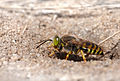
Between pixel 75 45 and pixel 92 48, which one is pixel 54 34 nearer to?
pixel 75 45

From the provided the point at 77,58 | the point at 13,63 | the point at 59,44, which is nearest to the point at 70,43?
the point at 59,44

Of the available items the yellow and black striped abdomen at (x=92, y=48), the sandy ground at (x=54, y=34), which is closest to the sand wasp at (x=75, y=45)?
the yellow and black striped abdomen at (x=92, y=48)

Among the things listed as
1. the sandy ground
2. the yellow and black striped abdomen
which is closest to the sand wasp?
the yellow and black striped abdomen

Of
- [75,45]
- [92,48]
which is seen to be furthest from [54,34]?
[92,48]

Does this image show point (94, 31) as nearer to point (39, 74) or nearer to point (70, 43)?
point (70, 43)

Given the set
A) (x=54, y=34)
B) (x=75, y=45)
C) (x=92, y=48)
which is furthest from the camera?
(x=54, y=34)

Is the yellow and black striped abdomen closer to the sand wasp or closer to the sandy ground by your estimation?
the sand wasp

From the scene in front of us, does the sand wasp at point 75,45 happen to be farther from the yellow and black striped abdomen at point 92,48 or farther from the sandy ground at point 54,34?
the sandy ground at point 54,34

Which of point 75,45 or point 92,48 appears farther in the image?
point 75,45
